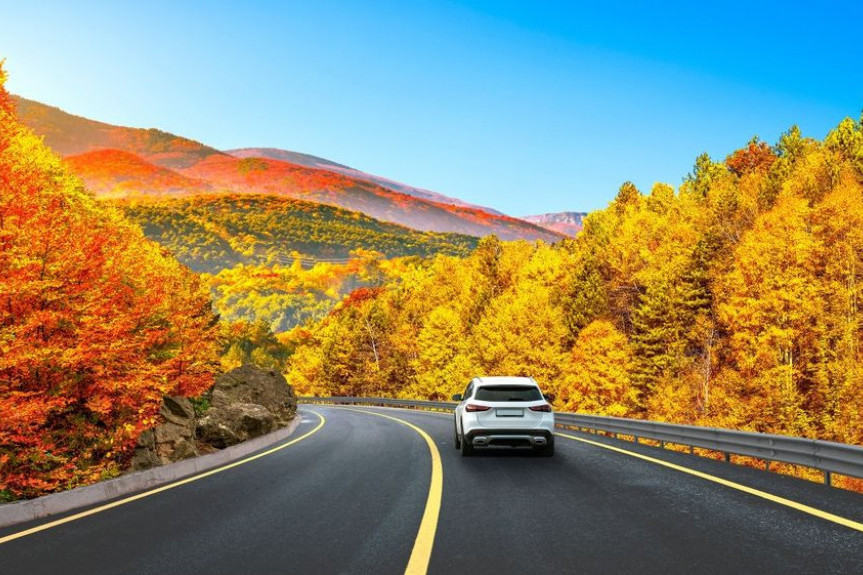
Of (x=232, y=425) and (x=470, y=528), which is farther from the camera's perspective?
(x=232, y=425)

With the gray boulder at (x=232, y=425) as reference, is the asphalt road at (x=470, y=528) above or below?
above

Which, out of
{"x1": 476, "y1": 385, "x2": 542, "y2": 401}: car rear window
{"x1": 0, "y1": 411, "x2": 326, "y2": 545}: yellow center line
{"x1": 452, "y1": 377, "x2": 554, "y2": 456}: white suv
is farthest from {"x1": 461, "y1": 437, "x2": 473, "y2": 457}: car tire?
{"x1": 0, "y1": 411, "x2": 326, "y2": 545}: yellow center line

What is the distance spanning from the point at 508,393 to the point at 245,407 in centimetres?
998

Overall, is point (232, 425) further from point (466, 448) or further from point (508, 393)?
point (508, 393)

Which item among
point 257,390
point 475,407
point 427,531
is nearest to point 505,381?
point 475,407

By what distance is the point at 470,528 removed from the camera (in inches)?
267

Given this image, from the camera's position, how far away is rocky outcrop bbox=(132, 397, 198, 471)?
1259cm

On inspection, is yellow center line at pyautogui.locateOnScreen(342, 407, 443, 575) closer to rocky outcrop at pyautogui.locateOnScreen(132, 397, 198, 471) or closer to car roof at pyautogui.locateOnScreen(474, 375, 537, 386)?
car roof at pyautogui.locateOnScreen(474, 375, 537, 386)

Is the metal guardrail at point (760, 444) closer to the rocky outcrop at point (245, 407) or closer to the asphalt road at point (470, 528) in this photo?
the asphalt road at point (470, 528)

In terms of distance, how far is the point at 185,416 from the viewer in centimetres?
1508

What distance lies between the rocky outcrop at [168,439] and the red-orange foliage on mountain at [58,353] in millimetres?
325

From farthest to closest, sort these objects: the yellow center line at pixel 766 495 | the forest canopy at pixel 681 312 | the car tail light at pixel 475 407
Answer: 1. the forest canopy at pixel 681 312
2. the car tail light at pixel 475 407
3. the yellow center line at pixel 766 495

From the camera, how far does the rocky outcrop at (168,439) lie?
1259cm

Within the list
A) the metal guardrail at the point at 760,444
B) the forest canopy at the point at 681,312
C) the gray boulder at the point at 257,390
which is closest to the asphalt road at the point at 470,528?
the metal guardrail at the point at 760,444
